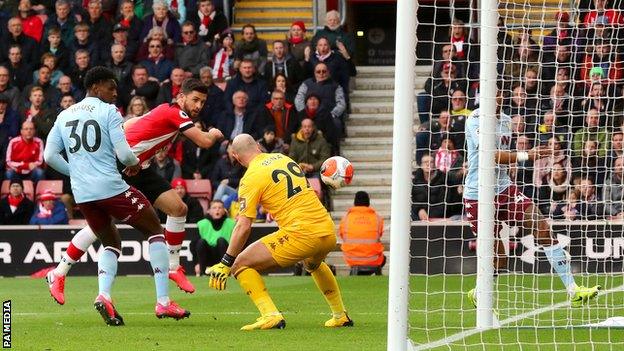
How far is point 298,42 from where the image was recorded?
2441cm

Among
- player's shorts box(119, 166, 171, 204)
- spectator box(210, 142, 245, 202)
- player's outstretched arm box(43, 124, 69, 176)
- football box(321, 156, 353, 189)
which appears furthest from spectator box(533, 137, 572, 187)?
spectator box(210, 142, 245, 202)

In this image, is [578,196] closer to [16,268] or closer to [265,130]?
[265,130]

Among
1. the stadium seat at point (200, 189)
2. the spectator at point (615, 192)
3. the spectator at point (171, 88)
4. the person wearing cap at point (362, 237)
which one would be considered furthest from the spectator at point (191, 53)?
the spectator at point (615, 192)

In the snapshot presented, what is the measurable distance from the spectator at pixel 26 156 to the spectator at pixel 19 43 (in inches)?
79.3

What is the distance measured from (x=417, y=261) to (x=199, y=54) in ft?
19.7

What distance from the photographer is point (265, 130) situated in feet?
74.5

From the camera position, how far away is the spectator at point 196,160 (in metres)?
23.2

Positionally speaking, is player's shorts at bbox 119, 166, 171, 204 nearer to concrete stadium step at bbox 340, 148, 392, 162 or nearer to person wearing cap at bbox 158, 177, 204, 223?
person wearing cap at bbox 158, 177, 204, 223

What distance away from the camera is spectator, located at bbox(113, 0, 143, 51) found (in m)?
24.9

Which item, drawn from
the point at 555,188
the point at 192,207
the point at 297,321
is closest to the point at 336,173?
the point at 297,321

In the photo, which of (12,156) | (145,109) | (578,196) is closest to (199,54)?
(145,109)

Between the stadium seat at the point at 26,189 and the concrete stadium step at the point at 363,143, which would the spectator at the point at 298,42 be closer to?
the concrete stadium step at the point at 363,143

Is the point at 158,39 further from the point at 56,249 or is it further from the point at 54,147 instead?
the point at 54,147

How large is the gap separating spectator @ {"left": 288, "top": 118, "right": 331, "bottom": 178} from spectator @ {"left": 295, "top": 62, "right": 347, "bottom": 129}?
87cm
